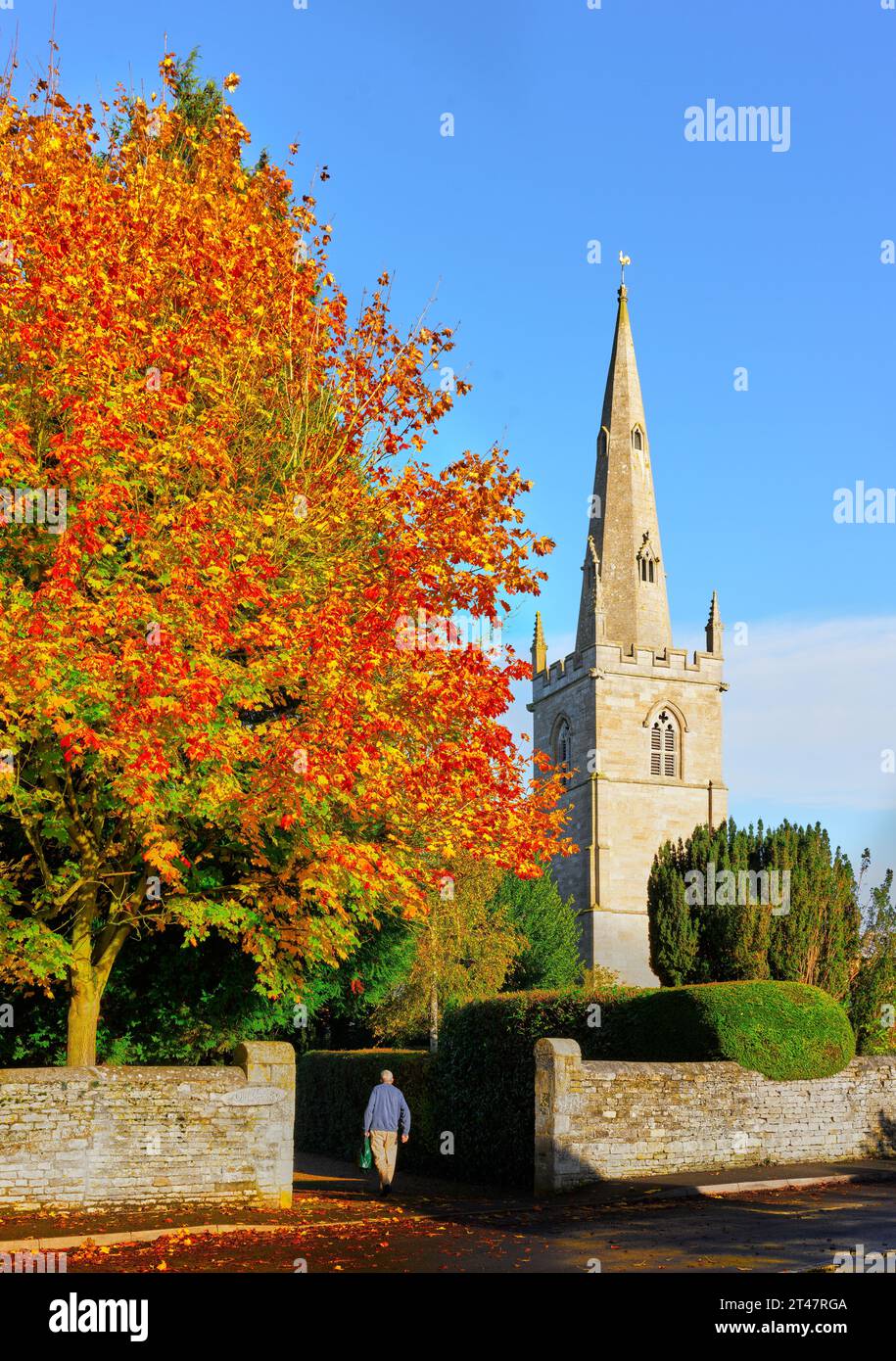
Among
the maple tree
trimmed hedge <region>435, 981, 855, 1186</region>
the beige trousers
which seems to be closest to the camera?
the maple tree

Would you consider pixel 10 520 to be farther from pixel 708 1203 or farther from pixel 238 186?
pixel 708 1203

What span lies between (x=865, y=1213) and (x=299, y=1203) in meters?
7.56

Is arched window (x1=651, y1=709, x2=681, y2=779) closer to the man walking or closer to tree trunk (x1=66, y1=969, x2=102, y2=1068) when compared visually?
the man walking

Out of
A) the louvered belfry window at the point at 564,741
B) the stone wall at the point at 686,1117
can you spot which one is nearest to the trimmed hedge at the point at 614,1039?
the stone wall at the point at 686,1117

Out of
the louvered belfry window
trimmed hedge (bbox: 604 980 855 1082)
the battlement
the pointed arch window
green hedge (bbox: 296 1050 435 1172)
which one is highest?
the pointed arch window

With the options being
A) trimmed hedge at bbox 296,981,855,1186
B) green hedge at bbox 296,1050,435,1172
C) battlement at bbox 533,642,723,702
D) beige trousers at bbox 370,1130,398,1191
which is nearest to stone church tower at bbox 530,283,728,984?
battlement at bbox 533,642,723,702

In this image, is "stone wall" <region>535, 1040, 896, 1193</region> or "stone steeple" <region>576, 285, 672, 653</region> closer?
"stone wall" <region>535, 1040, 896, 1193</region>

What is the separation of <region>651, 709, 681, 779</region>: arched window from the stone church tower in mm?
74

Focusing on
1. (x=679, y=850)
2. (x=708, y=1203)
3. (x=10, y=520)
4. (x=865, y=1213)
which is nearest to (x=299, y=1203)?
(x=708, y=1203)

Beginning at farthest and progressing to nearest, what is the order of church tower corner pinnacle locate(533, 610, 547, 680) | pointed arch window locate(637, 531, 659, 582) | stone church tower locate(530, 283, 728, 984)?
church tower corner pinnacle locate(533, 610, 547, 680) < pointed arch window locate(637, 531, 659, 582) < stone church tower locate(530, 283, 728, 984)

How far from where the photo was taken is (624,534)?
6962 cm

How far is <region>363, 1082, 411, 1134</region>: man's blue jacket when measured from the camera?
17891 mm

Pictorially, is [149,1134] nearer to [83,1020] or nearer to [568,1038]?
[83,1020]

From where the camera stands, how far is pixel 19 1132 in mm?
14227
